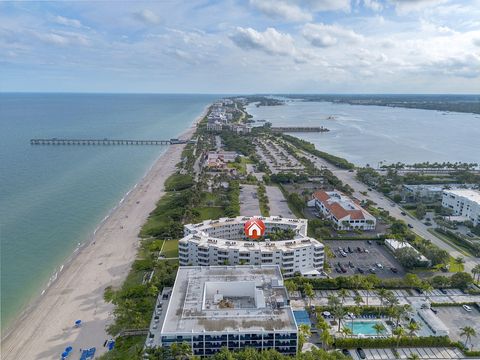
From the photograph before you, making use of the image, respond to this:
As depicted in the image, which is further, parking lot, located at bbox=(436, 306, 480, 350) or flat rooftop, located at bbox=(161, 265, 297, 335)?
parking lot, located at bbox=(436, 306, 480, 350)

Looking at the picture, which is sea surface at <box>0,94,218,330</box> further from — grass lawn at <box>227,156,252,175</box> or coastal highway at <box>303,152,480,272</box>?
coastal highway at <box>303,152,480,272</box>

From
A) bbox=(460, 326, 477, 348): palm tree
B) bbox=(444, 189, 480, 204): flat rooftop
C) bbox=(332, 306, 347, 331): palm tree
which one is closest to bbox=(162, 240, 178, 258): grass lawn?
bbox=(332, 306, 347, 331): palm tree

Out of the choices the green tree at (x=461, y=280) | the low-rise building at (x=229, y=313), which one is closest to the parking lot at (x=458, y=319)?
the green tree at (x=461, y=280)

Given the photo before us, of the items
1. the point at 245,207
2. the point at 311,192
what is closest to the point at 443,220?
the point at 311,192

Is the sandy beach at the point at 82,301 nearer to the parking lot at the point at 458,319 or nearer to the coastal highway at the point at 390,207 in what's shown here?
the parking lot at the point at 458,319

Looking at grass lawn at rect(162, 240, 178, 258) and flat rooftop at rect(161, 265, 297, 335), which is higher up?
flat rooftop at rect(161, 265, 297, 335)

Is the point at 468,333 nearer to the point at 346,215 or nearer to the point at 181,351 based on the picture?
the point at 181,351

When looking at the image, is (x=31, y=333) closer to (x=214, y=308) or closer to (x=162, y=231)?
(x=214, y=308)
